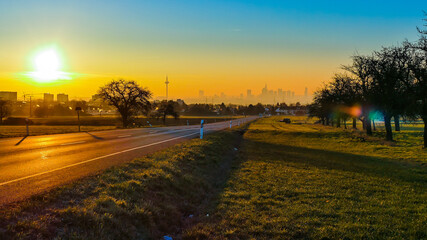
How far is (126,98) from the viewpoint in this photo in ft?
178

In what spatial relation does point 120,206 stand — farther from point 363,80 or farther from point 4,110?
point 4,110

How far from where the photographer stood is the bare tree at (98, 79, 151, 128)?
53312 millimetres

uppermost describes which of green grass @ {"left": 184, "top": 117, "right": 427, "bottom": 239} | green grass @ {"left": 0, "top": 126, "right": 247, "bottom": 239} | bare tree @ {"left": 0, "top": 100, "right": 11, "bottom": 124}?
bare tree @ {"left": 0, "top": 100, "right": 11, "bottom": 124}

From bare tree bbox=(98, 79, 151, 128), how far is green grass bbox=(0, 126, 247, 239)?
1887 inches

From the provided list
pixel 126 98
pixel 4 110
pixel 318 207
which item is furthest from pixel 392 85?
pixel 4 110

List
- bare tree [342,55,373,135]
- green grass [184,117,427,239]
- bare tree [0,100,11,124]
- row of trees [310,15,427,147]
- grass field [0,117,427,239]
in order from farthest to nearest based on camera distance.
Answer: bare tree [0,100,11,124], bare tree [342,55,373,135], row of trees [310,15,427,147], green grass [184,117,427,239], grass field [0,117,427,239]

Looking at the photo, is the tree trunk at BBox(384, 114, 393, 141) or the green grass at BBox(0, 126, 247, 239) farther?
the tree trunk at BBox(384, 114, 393, 141)

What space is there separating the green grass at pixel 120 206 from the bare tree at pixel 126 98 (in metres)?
47.9

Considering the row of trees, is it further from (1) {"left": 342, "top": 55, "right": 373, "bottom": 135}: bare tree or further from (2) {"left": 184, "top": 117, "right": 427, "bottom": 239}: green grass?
(2) {"left": 184, "top": 117, "right": 427, "bottom": 239}: green grass

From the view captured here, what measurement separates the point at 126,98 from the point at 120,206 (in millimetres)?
52176

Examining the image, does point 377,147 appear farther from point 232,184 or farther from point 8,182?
point 8,182

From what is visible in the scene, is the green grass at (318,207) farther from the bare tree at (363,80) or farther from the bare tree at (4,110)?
the bare tree at (4,110)

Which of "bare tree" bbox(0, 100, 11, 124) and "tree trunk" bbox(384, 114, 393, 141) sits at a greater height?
"bare tree" bbox(0, 100, 11, 124)

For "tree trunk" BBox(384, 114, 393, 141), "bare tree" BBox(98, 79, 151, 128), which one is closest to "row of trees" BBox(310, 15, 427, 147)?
"tree trunk" BBox(384, 114, 393, 141)
